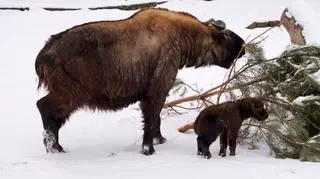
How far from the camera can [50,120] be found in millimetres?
7266

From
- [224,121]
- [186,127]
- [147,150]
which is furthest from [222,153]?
[186,127]

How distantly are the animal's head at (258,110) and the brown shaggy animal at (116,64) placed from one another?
3.30 ft

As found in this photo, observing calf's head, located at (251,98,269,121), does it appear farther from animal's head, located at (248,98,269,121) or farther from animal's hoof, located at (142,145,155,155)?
animal's hoof, located at (142,145,155,155)

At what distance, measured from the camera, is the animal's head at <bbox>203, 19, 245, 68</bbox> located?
320 inches

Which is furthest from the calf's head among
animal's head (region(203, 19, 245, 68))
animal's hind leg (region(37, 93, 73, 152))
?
animal's hind leg (region(37, 93, 73, 152))

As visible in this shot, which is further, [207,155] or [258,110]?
[258,110]

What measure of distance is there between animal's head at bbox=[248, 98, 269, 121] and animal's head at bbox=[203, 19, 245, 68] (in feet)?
3.19

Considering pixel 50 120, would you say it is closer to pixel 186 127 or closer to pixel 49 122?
pixel 49 122

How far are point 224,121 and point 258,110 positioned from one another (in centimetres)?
50

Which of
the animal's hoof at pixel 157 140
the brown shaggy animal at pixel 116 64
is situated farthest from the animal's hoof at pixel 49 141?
the animal's hoof at pixel 157 140

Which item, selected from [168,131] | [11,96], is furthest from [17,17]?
[168,131]

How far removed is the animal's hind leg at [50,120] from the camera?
23.5 feet

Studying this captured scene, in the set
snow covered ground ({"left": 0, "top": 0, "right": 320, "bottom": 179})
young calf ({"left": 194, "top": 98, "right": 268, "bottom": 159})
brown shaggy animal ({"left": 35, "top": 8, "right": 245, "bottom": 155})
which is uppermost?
brown shaggy animal ({"left": 35, "top": 8, "right": 245, "bottom": 155})

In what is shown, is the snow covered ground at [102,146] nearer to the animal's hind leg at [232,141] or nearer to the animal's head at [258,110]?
the animal's hind leg at [232,141]
